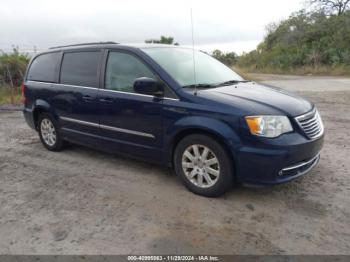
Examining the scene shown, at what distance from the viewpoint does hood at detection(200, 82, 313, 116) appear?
3715 mm

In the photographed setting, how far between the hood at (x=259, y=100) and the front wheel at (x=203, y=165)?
480mm

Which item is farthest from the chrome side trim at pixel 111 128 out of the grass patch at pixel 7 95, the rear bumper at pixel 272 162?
the grass patch at pixel 7 95

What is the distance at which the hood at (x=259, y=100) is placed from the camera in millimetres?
3715

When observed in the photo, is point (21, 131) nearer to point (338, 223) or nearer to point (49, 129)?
point (49, 129)

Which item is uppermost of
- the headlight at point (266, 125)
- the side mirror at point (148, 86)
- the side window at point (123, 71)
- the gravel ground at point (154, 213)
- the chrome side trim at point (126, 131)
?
the side window at point (123, 71)

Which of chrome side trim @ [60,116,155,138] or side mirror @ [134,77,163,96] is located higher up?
side mirror @ [134,77,163,96]

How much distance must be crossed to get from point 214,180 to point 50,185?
2113 millimetres

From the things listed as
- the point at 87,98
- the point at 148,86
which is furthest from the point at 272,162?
the point at 87,98

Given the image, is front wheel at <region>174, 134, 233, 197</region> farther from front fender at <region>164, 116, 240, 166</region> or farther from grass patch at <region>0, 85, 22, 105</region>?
grass patch at <region>0, 85, 22, 105</region>

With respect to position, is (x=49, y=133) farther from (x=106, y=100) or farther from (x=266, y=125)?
(x=266, y=125)

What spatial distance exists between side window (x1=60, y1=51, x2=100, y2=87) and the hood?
177 centimetres

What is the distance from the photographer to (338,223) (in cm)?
337

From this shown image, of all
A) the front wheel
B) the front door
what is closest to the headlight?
the front wheel

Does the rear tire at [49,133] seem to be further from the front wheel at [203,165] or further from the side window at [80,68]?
the front wheel at [203,165]
